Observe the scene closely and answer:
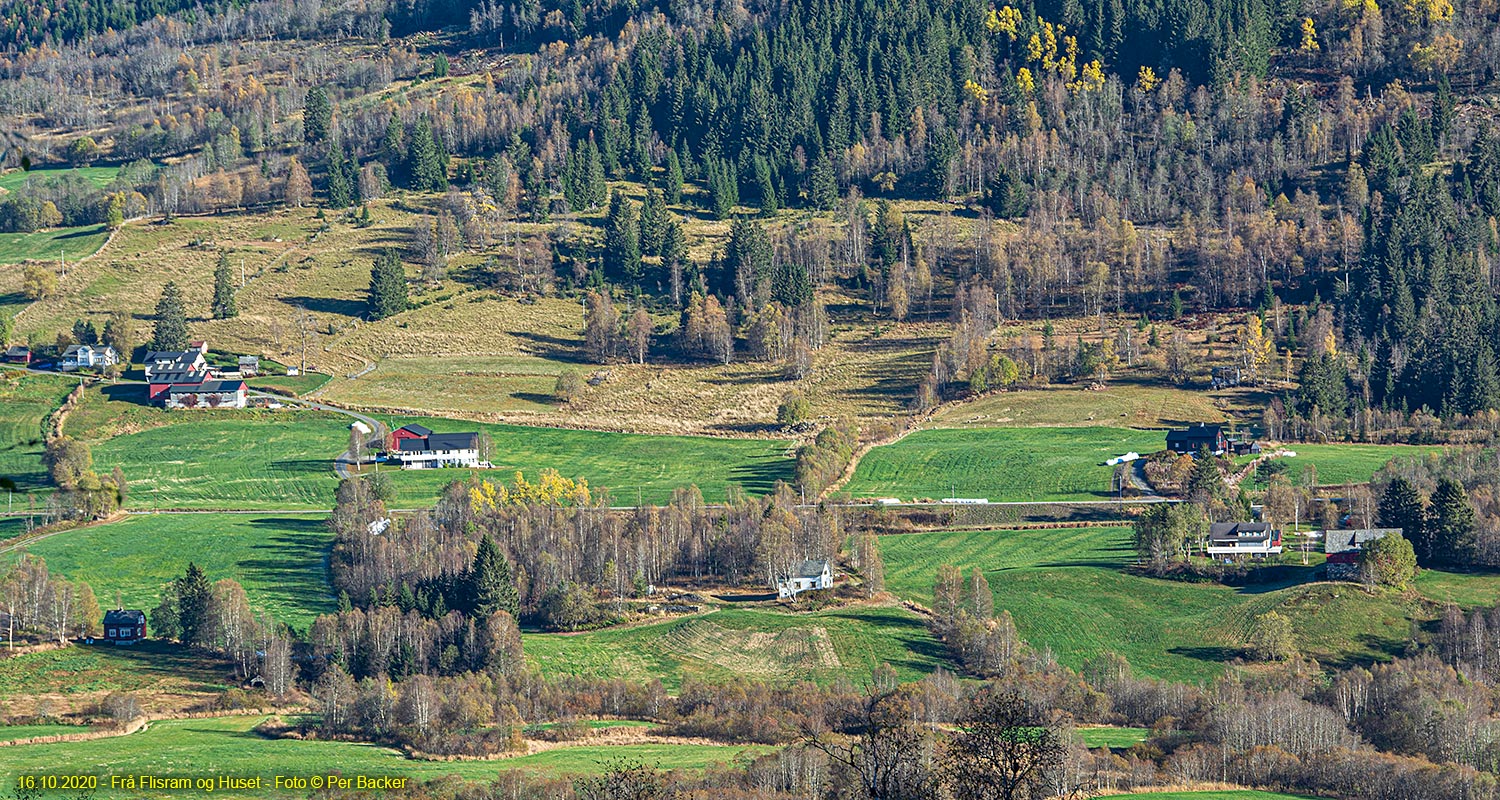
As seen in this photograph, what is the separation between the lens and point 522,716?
95812 mm

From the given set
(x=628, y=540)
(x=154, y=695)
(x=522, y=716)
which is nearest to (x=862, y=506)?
(x=628, y=540)

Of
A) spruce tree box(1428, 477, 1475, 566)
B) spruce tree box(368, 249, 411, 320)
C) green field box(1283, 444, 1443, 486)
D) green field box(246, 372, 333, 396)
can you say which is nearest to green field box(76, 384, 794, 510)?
green field box(246, 372, 333, 396)

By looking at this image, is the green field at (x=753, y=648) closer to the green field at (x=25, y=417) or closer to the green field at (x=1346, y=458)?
the green field at (x=1346, y=458)

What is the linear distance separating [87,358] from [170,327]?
28.0 feet

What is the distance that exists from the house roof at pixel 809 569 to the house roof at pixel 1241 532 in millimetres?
28457

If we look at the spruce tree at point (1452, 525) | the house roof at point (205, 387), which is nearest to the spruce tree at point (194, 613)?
the house roof at point (205, 387)

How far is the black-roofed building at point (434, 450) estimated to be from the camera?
157 meters

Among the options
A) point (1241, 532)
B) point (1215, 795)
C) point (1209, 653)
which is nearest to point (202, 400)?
point (1241, 532)

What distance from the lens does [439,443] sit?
15862 centimetres

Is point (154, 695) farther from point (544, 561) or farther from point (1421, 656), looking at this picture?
point (1421, 656)

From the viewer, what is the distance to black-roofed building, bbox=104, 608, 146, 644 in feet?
366

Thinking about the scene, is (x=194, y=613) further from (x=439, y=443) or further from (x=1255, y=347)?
(x=1255, y=347)

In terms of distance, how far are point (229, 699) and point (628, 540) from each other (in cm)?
3375

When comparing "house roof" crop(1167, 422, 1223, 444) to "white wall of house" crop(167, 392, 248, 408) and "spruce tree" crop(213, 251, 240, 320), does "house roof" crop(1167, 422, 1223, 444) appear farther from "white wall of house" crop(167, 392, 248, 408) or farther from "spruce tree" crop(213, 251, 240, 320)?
"spruce tree" crop(213, 251, 240, 320)
